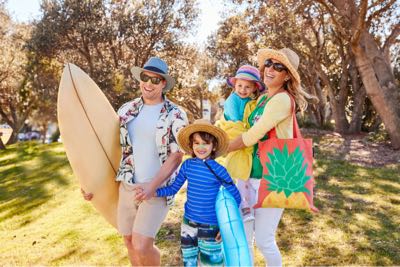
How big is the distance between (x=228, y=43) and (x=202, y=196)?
19.1 m

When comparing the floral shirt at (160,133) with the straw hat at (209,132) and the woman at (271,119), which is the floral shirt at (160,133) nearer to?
the straw hat at (209,132)

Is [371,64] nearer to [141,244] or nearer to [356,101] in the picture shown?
[356,101]

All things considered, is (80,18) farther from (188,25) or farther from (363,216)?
(363,216)

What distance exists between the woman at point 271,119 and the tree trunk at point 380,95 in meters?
8.80

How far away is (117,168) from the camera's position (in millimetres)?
4047

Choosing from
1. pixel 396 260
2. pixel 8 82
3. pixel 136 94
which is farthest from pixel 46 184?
pixel 8 82

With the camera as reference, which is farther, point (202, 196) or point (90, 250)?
point (90, 250)

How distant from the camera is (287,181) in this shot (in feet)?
10.7

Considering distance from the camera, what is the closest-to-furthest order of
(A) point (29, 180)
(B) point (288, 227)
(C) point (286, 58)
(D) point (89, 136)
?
(C) point (286, 58), (D) point (89, 136), (B) point (288, 227), (A) point (29, 180)

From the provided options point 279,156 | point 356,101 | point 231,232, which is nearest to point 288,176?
point 279,156

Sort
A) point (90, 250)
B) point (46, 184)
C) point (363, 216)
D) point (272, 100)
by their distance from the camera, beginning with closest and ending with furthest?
point (272, 100) < point (90, 250) < point (363, 216) < point (46, 184)

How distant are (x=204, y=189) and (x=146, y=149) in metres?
Answer: 0.67

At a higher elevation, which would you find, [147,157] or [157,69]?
[157,69]

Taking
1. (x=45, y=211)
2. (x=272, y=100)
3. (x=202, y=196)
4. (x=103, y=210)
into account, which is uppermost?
(x=272, y=100)
